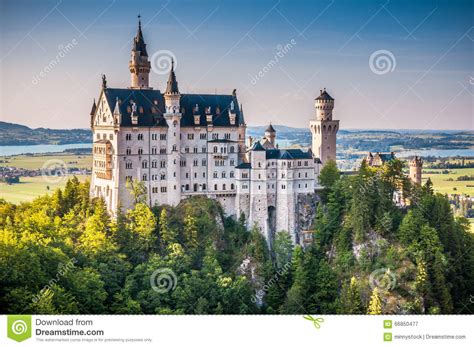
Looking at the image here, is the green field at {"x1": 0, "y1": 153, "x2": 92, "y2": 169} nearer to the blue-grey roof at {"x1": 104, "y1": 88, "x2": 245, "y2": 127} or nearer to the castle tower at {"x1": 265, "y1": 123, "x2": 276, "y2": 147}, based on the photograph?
the blue-grey roof at {"x1": 104, "y1": 88, "x2": 245, "y2": 127}

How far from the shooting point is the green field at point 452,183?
96.9 feet

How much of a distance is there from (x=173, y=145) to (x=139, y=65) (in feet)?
11.6

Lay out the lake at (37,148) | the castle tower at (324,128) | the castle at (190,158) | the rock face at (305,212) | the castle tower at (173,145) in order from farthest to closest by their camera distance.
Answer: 1. the castle tower at (324,128)
2. the rock face at (305,212)
3. the castle tower at (173,145)
4. the castle at (190,158)
5. the lake at (37,148)

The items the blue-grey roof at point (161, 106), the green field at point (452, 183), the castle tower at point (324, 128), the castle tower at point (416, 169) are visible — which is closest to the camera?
the green field at point (452, 183)

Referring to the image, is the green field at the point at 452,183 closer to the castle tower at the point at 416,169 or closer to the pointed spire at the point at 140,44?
the castle tower at the point at 416,169

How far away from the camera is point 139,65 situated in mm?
32094

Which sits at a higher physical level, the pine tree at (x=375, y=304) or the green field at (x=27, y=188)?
the green field at (x=27, y=188)

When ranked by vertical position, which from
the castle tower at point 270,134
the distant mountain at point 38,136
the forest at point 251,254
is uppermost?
the castle tower at point 270,134

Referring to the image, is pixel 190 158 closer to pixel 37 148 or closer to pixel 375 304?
pixel 37 148

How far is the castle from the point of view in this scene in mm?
30516

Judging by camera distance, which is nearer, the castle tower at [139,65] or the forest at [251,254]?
the forest at [251,254]

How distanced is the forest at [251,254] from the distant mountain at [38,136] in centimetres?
198

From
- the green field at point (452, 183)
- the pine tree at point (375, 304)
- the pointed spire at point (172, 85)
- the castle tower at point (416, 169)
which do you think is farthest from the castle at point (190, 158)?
the pine tree at point (375, 304)
